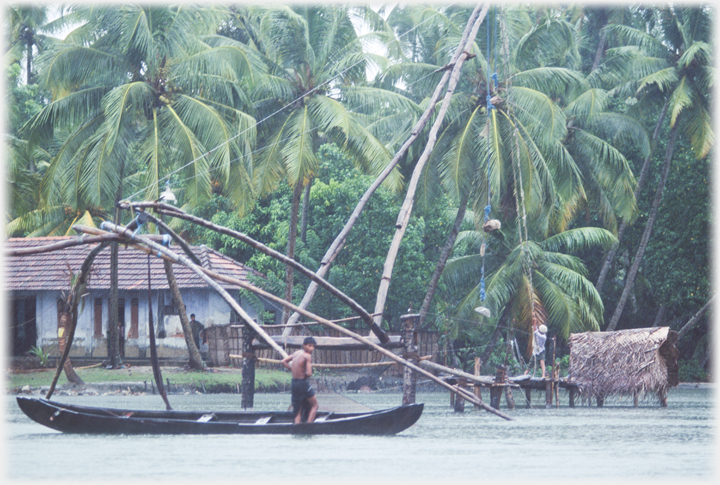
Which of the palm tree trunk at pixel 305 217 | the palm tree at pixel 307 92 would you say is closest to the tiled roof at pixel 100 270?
the palm tree trunk at pixel 305 217

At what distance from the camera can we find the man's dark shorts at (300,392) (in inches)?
497

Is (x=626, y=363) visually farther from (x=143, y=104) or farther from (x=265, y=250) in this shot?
(x=143, y=104)

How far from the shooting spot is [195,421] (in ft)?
40.2

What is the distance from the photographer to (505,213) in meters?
22.3

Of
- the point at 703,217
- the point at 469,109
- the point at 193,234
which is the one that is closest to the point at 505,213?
the point at 469,109

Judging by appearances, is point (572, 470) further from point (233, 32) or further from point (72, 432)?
point (233, 32)

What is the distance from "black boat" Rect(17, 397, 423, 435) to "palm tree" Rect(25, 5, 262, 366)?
6935 mm

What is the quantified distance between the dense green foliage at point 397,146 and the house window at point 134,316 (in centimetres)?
297

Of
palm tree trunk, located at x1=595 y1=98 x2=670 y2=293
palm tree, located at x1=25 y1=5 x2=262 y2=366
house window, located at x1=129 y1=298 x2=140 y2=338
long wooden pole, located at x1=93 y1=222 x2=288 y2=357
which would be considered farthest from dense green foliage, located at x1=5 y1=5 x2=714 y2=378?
long wooden pole, located at x1=93 y1=222 x2=288 y2=357

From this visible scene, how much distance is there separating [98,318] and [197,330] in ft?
9.67

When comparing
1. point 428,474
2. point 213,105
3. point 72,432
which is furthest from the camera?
point 213,105

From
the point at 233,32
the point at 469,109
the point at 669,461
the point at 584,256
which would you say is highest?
the point at 233,32

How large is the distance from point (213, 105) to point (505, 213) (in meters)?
7.83

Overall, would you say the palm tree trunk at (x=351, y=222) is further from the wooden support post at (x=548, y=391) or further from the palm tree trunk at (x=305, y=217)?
the palm tree trunk at (x=305, y=217)
